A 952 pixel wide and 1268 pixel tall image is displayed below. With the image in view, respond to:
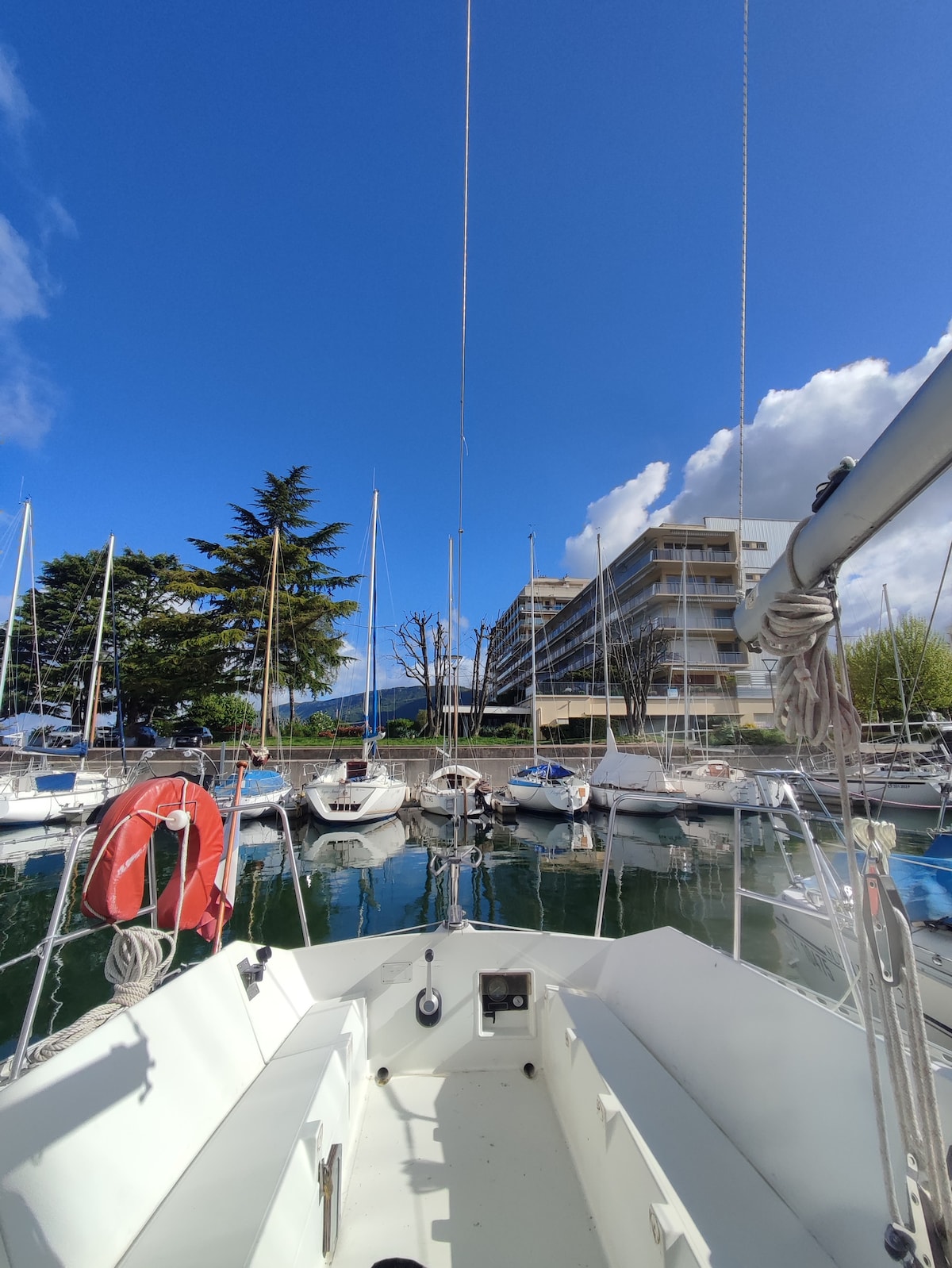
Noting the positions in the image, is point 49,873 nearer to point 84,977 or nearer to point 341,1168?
point 84,977

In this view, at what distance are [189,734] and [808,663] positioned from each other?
100 feet

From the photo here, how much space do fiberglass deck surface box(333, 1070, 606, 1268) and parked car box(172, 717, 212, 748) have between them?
23.5 meters

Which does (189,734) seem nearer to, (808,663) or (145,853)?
(145,853)

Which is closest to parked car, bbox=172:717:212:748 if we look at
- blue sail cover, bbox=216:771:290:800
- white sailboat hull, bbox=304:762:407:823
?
blue sail cover, bbox=216:771:290:800

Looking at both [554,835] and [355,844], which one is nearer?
[355,844]

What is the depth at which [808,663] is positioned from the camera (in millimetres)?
1777

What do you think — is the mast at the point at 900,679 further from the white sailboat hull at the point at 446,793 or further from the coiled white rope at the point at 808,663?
the white sailboat hull at the point at 446,793

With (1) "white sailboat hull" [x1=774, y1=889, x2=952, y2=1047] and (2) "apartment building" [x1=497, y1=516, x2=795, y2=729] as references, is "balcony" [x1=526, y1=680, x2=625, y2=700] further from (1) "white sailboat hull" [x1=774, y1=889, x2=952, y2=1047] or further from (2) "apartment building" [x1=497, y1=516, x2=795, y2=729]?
(1) "white sailboat hull" [x1=774, y1=889, x2=952, y2=1047]

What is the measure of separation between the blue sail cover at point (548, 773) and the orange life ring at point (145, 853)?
17.0 meters

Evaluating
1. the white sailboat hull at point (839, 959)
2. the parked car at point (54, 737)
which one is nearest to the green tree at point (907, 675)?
the white sailboat hull at point (839, 959)

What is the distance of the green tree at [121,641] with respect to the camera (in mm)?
25625

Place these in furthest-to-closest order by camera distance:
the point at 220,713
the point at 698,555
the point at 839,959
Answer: the point at 698,555 < the point at 220,713 < the point at 839,959

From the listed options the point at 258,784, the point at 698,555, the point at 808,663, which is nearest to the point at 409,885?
the point at 258,784

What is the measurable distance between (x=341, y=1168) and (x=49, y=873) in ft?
42.1
